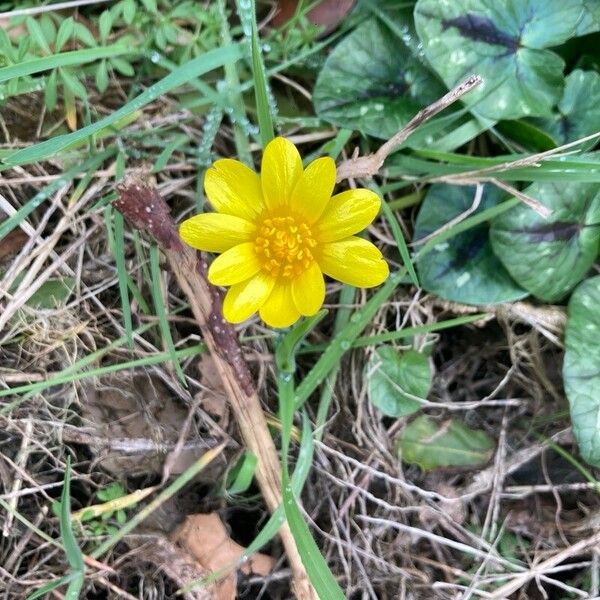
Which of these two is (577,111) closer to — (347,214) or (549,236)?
(549,236)

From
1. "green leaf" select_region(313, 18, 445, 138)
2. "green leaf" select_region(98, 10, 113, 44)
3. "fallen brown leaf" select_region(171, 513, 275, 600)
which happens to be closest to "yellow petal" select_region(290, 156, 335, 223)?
"green leaf" select_region(313, 18, 445, 138)

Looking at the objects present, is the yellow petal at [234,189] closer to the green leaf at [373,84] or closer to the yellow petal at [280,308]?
the yellow petal at [280,308]

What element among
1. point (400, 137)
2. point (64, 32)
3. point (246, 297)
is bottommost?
point (246, 297)

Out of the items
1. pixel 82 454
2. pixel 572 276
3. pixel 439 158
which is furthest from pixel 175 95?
pixel 572 276

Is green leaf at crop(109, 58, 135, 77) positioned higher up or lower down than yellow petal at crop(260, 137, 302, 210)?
higher up

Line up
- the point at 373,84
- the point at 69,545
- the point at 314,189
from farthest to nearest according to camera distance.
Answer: the point at 373,84 → the point at 69,545 → the point at 314,189

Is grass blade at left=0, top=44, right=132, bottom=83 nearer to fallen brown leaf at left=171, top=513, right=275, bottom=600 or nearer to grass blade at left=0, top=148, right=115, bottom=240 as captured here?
grass blade at left=0, top=148, right=115, bottom=240

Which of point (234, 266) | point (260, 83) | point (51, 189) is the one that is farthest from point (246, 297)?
point (51, 189)
